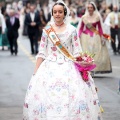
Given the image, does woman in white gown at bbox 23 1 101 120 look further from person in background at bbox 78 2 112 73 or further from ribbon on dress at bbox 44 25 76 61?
person in background at bbox 78 2 112 73

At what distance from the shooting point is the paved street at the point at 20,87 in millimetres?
12469

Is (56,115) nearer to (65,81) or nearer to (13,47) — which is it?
(65,81)

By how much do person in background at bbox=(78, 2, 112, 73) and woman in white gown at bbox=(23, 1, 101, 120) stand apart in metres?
8.27

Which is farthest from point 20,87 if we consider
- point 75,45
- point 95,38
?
point 75,45

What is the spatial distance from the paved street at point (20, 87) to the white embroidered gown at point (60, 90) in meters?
1.96

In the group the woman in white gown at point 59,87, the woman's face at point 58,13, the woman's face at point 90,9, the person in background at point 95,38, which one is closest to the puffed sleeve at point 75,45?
the woman in white gown at point 59,87

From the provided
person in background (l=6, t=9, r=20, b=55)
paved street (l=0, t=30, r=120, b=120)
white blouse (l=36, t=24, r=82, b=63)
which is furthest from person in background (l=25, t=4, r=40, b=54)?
white blouse (l=36, t=24, r=82, b=63)

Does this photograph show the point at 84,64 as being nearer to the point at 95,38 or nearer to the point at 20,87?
the point at 20,87

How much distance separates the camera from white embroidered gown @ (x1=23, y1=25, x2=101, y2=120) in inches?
377

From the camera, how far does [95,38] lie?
18.8 m

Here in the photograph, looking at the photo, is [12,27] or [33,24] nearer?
[12,27]

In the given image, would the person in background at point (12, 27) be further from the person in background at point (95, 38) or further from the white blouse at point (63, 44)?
the white blouse at point (63, 44)

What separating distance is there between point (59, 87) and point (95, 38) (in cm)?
908

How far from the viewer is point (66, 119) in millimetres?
9523
